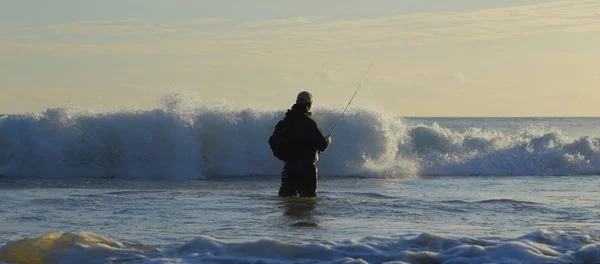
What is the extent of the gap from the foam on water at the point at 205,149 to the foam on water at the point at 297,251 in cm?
1244

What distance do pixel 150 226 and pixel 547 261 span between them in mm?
4065

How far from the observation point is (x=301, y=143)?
34.5 ft

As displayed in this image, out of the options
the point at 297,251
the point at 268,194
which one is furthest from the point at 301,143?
the point at 297,251

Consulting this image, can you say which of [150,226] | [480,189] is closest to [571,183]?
[480,189]

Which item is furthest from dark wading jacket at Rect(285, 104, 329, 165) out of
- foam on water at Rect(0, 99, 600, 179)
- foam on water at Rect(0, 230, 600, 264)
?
foam on water at Rect(0, 99, 600, 179)

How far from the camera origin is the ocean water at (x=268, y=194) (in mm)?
7461

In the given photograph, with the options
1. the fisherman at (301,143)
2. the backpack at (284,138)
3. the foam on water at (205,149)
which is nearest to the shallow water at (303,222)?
the fisherman at (301,143)

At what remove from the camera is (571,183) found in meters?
17.7

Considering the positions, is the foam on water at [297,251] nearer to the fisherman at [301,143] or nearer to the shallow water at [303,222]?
the shallow water at [303,222]

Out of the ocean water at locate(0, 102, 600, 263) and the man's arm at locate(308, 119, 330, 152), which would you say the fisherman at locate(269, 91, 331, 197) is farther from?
the ocean water at locate(0, 102, 600, 263)

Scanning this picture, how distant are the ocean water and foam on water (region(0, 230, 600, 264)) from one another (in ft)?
0.05

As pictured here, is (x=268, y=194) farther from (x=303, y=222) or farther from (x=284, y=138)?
(x=303, y=222)

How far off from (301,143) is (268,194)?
282cm

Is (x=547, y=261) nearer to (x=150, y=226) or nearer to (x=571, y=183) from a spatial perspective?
(x=150, y=226)
